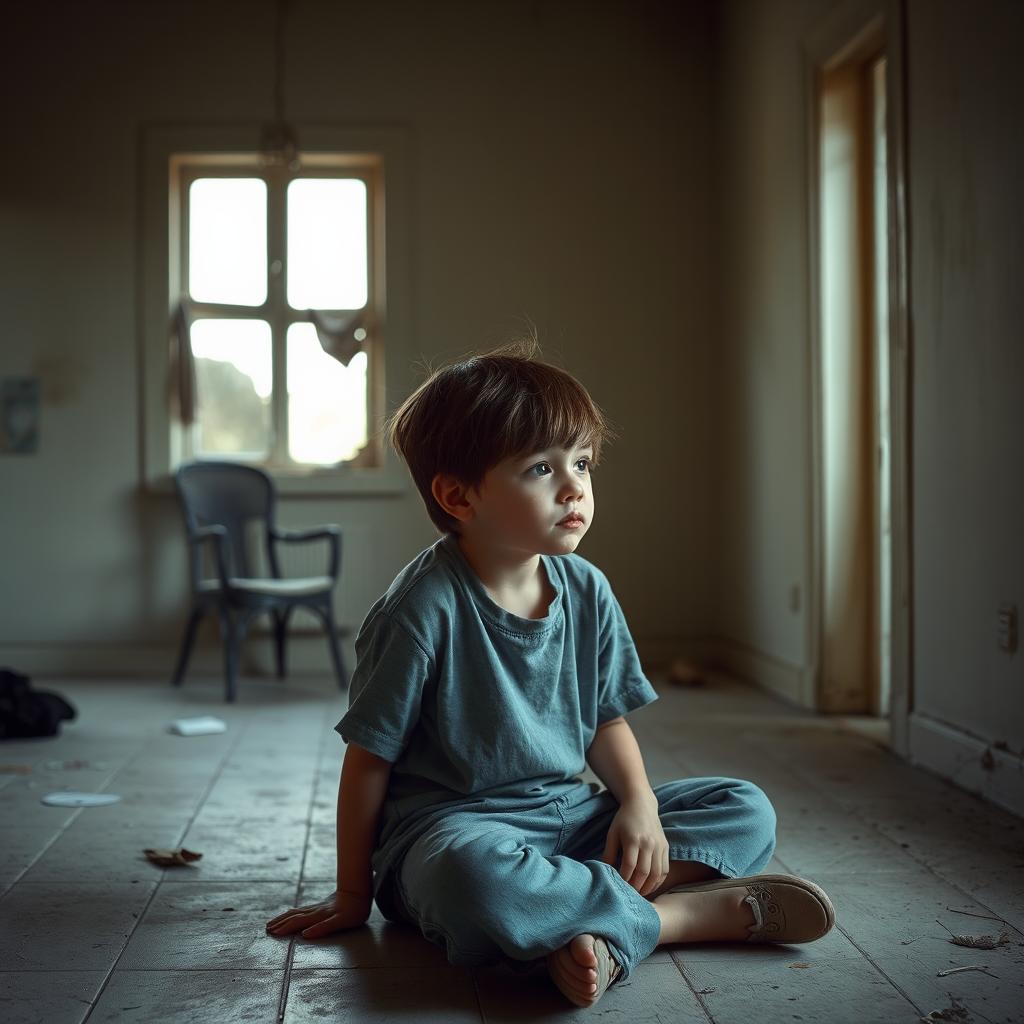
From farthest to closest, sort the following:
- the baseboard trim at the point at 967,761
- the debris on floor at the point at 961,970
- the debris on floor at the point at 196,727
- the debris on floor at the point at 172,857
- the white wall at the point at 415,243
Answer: the white wall at the point at 415,243, the debris on floor at the point at 196,727, the baseboard trim at the point at 967,761, the debris on floor at the point at 172,857, the debris on floor at the point at 961,970

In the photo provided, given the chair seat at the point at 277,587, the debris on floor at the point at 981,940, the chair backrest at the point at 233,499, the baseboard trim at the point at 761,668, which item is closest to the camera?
the debris on floor at the point at 981,940

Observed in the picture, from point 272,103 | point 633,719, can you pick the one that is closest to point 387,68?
point 272,103

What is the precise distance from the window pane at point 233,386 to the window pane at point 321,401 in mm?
115

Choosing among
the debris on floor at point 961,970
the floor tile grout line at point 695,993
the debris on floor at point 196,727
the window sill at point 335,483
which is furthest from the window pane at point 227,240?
the debris on floor at point 961,970

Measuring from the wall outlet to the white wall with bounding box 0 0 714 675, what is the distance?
2.60m

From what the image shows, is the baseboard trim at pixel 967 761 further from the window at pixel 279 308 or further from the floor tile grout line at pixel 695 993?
the window at pixel 279 308

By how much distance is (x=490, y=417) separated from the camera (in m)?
1.56

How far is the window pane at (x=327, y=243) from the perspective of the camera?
513 centimetres

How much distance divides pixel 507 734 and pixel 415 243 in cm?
375

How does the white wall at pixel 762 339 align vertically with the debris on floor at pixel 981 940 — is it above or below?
above

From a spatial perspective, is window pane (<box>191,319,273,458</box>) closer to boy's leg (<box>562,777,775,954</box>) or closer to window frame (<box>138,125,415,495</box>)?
window frame (<box>138,125,415,495</box>)

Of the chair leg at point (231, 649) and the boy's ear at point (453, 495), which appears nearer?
the boy's ear at point (453, 495)

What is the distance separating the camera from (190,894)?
A: 192 centimetres

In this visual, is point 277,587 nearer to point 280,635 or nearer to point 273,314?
point 280,635
